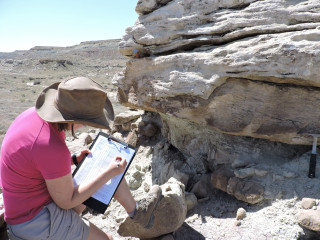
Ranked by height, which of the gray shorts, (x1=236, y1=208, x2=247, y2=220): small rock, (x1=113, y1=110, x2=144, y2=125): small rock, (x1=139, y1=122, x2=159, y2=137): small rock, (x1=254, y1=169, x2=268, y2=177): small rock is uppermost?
the gray shorts

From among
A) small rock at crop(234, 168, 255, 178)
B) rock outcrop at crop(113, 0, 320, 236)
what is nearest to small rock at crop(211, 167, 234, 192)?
rock outcrop at crop(113, 0, 320, 236)

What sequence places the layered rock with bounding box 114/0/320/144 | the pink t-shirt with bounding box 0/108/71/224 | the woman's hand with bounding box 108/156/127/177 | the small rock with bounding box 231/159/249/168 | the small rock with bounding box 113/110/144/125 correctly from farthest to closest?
the small rock with bounding box 113/110/144/125
the small rock with bounding box 231/159/249/168
the layered rock with bounding box 114/0/320/144
the woman's hand with bounding box 108/156/127/177
the pink t-shirt with bounding box 0/108/71/224

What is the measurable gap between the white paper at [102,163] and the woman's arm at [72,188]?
220 millimetres

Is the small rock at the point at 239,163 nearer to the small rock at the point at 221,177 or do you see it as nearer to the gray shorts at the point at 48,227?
the small rock at the point at 221,177

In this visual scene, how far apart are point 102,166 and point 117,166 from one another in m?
0.28

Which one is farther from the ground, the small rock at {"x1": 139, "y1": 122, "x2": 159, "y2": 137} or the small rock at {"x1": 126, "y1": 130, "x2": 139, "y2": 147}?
the small rock at {"x1": 139, "y1": 122, "x2": 159, "y2": 137}

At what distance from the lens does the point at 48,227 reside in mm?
2383

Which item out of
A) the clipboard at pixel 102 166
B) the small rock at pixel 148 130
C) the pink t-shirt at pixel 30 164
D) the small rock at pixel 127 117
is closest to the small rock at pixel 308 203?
the clipboard at pixel 102 166

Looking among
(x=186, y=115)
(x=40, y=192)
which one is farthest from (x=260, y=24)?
(x=40, y=192)

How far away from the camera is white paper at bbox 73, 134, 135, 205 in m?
2.63

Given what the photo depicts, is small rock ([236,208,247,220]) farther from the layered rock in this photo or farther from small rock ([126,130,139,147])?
small rock ([126,130,139,147])

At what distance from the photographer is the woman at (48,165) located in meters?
2.12

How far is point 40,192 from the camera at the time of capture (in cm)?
236

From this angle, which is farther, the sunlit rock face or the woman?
the sunlit rock face
